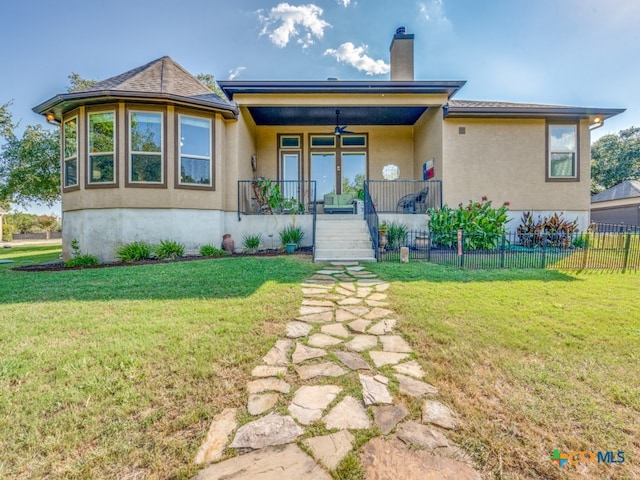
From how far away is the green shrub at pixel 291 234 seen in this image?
28.5 feet

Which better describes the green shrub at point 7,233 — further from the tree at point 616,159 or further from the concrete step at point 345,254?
the tree at point 616,159

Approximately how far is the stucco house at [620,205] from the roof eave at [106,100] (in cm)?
2239

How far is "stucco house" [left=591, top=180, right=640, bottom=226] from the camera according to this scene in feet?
55.9

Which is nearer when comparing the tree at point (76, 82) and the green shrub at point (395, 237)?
the green shrub at point (395, 237)

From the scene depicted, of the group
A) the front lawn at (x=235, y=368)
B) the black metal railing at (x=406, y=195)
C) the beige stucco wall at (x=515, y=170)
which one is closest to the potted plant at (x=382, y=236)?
the black metal railing at (x=406, y=195)

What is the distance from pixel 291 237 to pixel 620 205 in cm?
2120

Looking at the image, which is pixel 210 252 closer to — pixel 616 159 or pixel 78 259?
pixel 78 259

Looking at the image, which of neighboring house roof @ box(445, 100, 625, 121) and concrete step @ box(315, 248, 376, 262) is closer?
concrete step @ box(315, 248, 376, 262)

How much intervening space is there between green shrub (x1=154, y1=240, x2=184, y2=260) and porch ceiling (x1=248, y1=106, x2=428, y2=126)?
491 cm

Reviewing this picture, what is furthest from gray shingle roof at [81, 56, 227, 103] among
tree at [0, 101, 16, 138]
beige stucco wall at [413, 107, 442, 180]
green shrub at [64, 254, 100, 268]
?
tree at [0, 101, 16, 138]

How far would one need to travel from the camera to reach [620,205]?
1795cm

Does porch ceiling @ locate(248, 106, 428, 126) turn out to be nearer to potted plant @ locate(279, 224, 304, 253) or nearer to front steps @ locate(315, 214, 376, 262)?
front steps @ locate(315, 214, 376, 262)

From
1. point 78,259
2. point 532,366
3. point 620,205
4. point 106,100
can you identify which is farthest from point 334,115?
point 620,205

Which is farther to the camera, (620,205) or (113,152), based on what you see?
(620,205)
